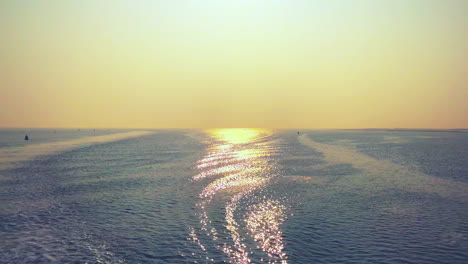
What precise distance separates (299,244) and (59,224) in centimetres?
2238

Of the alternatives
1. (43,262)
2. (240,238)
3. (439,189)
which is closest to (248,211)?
(240,238)

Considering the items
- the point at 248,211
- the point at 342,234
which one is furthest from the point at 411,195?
the point at 248,211

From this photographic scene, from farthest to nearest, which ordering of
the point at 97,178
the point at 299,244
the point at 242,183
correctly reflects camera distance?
the point at 97,178
the point at 242,183
the point at 299,244

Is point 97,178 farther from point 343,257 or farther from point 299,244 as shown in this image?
point 343,257

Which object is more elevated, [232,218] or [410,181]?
[232,218]

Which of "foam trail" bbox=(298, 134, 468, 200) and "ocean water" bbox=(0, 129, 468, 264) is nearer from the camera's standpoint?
"ocean water" bbox=(0, 129, 468, 264)

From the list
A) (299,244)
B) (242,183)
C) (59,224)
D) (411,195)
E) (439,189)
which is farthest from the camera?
(242,183)

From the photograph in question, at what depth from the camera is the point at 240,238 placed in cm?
2516

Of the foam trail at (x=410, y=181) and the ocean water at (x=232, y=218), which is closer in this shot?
the ocean water at (x=232, y=218)

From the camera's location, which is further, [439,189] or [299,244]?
[439,189]

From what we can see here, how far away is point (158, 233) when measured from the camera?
2673cm

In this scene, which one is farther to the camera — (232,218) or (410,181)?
(410,181)

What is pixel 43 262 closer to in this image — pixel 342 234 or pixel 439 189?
pixel 342 234

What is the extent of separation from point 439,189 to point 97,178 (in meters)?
55.2
